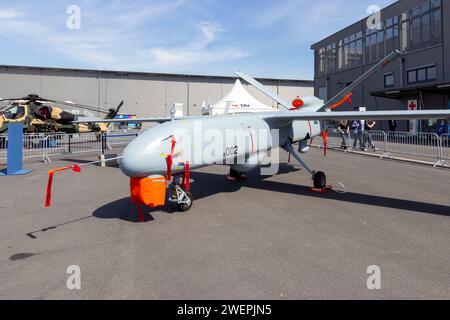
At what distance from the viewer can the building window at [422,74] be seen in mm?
26453

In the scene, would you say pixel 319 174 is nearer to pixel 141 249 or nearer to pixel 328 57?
pixel 141 249

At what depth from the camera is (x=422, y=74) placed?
27578 mm

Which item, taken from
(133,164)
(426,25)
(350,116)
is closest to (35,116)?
(133,164)

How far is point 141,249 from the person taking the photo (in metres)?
4.33

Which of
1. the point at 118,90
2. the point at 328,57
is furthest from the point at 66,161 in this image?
the point at 118,90

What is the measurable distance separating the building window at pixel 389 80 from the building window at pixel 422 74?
6.05 feet

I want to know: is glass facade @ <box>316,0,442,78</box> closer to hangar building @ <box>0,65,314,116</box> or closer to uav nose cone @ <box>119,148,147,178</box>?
hangar building @ <box>0,65,314,116</box>

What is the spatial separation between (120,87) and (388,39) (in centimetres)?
4095

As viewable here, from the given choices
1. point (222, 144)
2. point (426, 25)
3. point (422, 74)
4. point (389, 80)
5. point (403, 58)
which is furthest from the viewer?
point (389, 80)

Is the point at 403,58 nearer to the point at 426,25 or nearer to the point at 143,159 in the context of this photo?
the point at 426,25

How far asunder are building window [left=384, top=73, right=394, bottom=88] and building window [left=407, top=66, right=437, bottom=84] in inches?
72.6

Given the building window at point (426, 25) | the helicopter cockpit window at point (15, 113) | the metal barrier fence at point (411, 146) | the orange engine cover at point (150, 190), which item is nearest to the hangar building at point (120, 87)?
the building window at point (426, 25)
